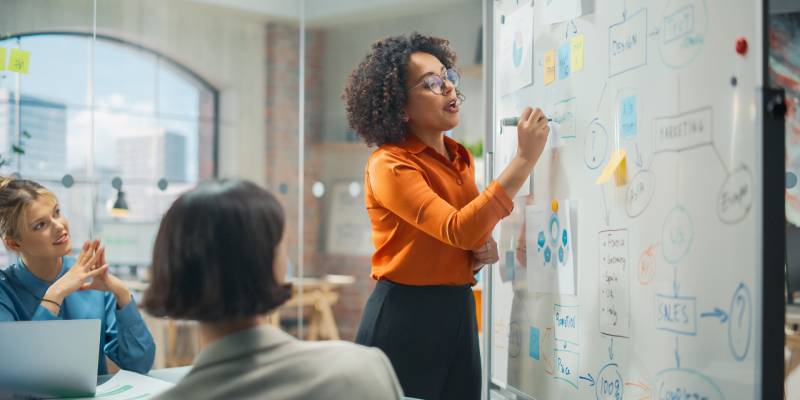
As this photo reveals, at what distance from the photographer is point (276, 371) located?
100 cm

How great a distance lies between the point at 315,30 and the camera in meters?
5.80

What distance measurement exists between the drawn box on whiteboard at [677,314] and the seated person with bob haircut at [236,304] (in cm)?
63

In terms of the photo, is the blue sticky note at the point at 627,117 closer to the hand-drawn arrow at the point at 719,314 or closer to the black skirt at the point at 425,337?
the hand-drawn arrow at the point at 719,314

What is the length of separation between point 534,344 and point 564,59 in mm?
743

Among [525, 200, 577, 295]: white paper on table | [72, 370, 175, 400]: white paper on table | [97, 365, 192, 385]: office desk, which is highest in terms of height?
[525, 200, 577, 295]: white paper on table

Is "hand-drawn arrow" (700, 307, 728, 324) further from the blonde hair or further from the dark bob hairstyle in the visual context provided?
the blonde hair

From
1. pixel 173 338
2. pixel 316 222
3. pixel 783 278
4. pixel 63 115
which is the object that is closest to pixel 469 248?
pixel 783 278

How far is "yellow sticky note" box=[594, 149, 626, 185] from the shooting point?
1.59m

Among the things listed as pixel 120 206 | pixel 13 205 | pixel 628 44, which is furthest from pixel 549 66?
A: pixel 120 206

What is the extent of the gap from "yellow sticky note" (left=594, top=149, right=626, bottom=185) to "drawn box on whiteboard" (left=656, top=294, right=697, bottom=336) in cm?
27

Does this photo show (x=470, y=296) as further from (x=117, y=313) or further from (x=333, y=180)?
(x=333, y=180)

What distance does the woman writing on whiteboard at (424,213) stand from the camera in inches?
69.6

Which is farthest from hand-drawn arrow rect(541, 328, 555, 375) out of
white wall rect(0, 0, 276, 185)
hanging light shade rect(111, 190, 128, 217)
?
white wall rect(0, 0, 276, 185)

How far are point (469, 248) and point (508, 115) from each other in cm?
57
